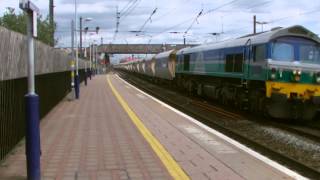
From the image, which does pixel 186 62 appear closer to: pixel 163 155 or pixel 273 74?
pixel 273 74

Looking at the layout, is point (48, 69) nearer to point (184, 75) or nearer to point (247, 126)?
point (247, 126)

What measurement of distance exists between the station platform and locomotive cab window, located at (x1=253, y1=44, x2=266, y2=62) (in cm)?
355

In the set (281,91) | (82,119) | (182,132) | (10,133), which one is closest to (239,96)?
(281,91)

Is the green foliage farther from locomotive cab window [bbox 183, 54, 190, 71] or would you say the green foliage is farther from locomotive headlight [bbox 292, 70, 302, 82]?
locomotive headlight [bbox 292, 70, 302, 82]

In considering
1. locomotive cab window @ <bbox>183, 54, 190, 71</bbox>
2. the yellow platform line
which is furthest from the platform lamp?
locomotive cab window @ <bbox>183, 54, 190, 71</bbox>

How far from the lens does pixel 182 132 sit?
14312 millimetres

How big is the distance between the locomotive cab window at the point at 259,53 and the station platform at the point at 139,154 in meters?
3.55

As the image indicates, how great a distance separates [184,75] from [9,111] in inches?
1020

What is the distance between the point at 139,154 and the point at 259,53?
31.1ft

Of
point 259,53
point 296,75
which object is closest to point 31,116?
point 296,75

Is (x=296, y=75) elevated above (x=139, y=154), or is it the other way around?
(x=296, y=75)

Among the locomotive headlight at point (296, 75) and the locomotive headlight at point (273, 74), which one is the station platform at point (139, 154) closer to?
the locomotive headlight at point (273, 74)

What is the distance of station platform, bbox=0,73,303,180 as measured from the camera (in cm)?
895

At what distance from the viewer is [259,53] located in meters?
19.2
